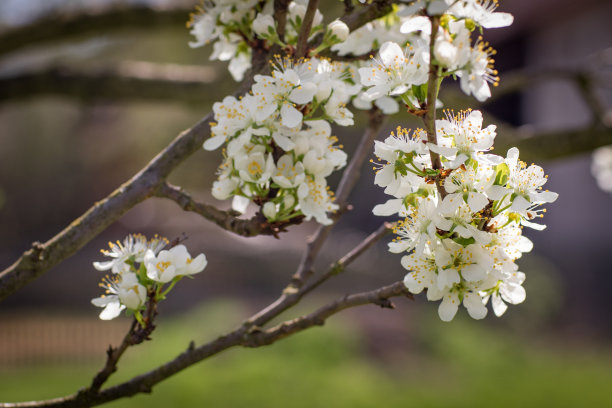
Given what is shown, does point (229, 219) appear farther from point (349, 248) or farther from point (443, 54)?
point (349, 248)

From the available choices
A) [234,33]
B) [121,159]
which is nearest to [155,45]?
[121,159]

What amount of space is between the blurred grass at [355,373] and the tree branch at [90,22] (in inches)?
93.5

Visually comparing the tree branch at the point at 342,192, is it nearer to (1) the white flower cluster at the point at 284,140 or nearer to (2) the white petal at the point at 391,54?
(1) the white flower cluster at the point at 284,140

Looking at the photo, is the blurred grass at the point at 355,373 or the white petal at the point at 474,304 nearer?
the white petal at the point at 474,304

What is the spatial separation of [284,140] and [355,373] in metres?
4.09

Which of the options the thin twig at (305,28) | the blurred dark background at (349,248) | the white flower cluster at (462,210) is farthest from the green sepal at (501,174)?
the blurred dark background at (349,248)

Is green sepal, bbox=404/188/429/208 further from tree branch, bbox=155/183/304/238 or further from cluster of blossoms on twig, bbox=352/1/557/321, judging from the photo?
tree branch, bbox=155/183/304/238

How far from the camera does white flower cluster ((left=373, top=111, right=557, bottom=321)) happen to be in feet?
3.02

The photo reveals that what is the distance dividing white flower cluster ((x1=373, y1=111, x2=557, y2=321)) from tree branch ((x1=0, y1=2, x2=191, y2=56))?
2.49 m

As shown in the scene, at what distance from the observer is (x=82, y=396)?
3.76ft

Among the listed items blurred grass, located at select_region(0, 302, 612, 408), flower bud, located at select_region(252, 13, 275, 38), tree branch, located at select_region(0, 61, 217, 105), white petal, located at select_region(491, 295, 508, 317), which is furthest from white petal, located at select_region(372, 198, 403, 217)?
blurred grass, located at select_region(0, 302, 612, 408)

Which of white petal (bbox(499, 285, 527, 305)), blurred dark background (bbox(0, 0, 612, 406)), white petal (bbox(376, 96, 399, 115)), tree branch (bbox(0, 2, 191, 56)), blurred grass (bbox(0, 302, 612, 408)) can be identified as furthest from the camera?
blurred grass (bbox(0, 302, 612, 408))

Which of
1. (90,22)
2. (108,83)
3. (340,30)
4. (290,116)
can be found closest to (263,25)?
(340,30)

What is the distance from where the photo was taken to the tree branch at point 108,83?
2986 millimetres
